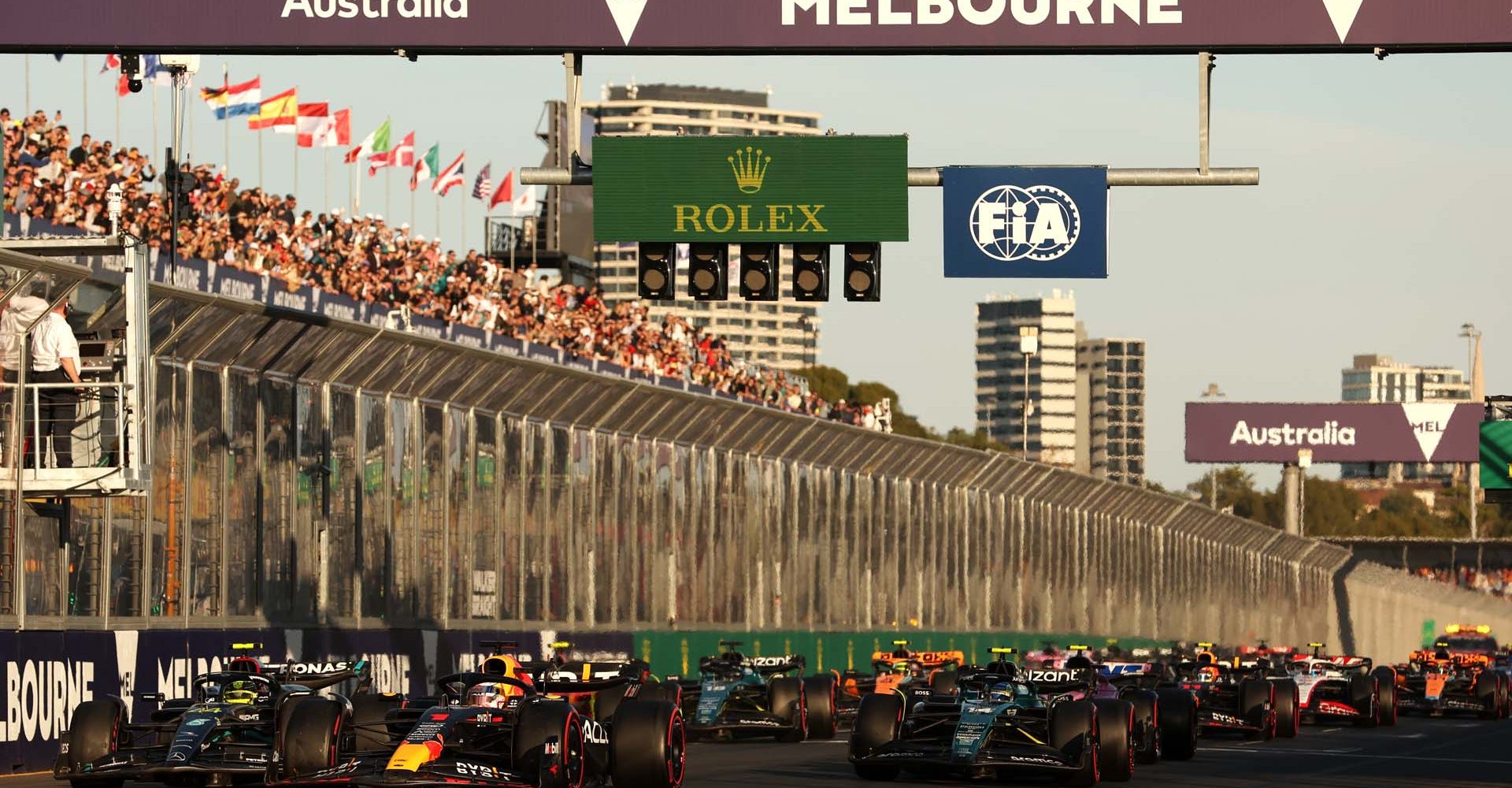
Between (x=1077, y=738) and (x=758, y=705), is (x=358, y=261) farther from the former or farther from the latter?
(x=1077, y=738)

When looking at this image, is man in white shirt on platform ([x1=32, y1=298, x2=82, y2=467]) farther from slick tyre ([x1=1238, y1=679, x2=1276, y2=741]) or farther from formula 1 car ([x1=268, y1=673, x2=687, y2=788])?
slick tyre ([x1=1238, y1=679, x2=1276, y2=741])

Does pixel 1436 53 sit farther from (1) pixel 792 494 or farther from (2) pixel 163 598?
(1) pixel 792 494

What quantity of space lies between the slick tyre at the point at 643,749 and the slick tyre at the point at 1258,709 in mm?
13193

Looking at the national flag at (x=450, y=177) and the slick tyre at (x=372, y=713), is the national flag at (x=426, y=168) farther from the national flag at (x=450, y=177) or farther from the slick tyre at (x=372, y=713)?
the slick tyre at (x=372, y=713)

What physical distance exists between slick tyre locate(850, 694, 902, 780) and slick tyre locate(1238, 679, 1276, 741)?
923 centimetres

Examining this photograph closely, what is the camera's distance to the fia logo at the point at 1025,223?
22.0 metres

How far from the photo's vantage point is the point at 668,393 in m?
39.3

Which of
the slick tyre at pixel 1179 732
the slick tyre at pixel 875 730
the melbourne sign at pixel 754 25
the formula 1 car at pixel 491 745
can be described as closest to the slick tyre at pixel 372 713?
the formula 1 car at pixel 491 745

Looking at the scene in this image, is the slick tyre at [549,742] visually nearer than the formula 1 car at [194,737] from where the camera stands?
Yes

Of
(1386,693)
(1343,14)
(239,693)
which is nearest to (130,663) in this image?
(239,693)

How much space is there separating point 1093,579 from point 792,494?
1748 cm

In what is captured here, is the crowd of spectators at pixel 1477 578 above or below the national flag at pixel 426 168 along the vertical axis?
below

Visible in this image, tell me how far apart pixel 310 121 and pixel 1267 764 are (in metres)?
28.2

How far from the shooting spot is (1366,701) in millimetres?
33844
